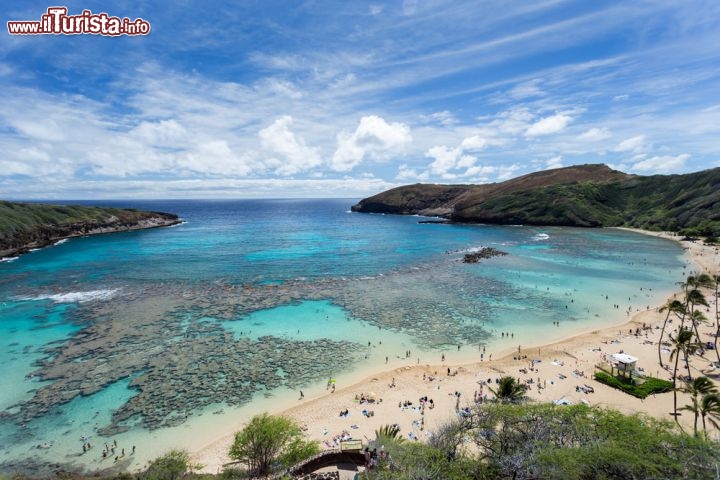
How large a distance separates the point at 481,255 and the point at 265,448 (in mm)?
79266

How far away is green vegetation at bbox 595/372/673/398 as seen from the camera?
30750 mm

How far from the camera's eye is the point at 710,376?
110ft

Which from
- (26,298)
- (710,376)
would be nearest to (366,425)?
(710,376)

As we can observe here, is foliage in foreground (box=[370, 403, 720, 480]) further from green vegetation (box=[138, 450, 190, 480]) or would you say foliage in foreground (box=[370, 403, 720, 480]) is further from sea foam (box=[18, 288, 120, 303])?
sea foam (box=[18, 288, 120, 303])

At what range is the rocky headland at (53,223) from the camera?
100125 millimetres

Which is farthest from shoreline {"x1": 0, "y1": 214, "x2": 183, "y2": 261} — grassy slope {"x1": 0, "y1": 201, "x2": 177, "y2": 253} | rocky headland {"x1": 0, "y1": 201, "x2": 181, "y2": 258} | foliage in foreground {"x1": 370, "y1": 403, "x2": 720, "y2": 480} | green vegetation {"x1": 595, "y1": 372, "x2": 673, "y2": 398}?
green vegetation {"x1": 595, "y1": 372, "x2": 673, "y2": 398}

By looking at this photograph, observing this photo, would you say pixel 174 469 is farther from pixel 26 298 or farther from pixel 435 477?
pixel 26 298

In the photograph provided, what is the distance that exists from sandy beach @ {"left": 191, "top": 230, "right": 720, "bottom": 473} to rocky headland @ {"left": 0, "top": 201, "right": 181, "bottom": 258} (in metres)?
107

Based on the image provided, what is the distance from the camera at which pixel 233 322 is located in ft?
158

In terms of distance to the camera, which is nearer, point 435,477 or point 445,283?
point 435,477

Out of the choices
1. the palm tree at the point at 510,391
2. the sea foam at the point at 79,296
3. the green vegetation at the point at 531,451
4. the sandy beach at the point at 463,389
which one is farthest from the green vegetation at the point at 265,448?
the sea foam at the point at 79,296

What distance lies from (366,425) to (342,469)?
5824 millimetres

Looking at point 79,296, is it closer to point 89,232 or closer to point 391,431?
point 391,431

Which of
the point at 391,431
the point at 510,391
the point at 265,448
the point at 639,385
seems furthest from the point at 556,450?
the point at 639,385
